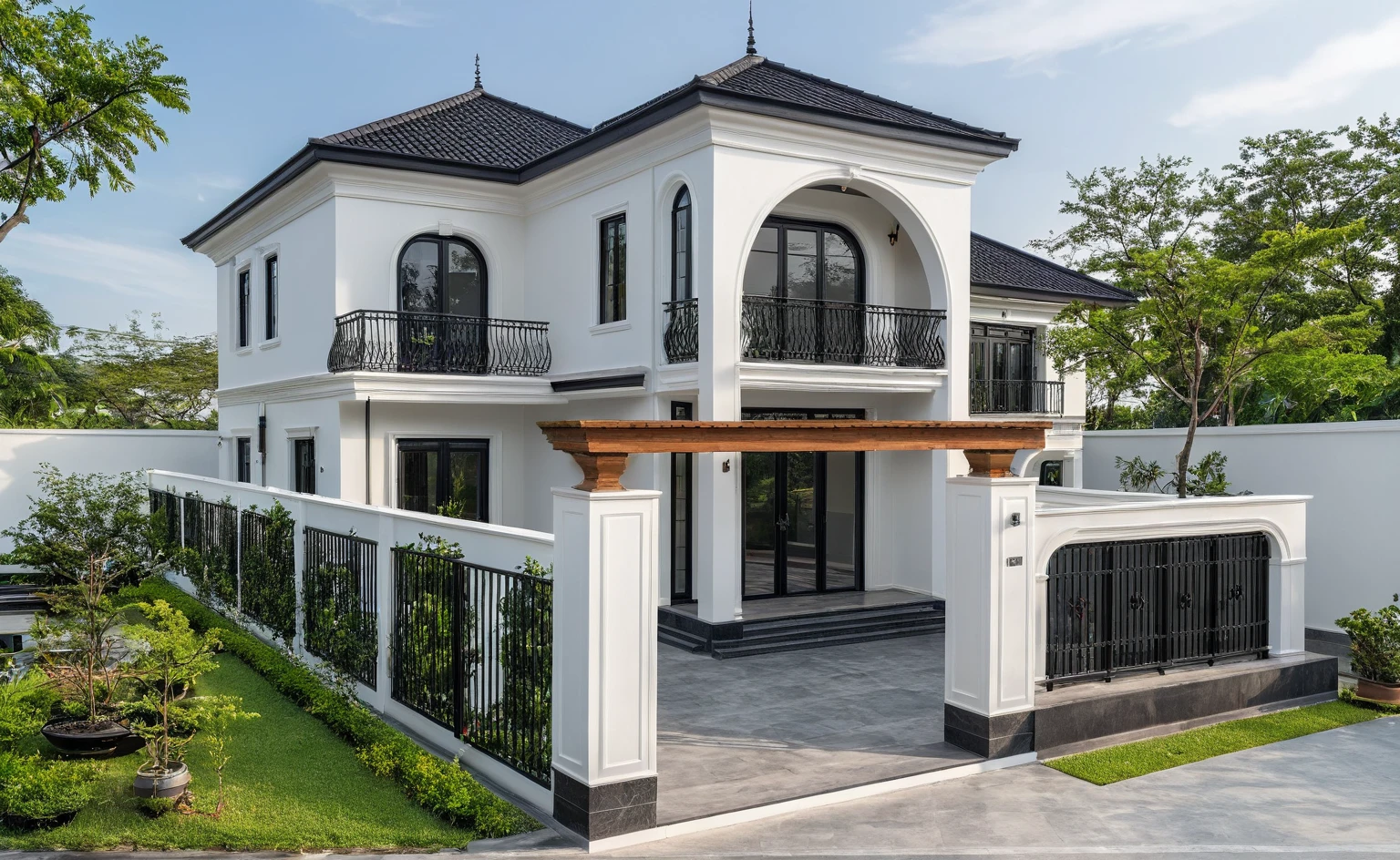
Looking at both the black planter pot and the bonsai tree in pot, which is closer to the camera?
the bonsai tree in pot

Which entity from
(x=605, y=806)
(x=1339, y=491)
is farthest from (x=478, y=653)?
(x=1339, y=491)

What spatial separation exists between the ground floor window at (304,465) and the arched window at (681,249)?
22.0 ft

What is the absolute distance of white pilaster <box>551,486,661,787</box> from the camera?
6.22 m

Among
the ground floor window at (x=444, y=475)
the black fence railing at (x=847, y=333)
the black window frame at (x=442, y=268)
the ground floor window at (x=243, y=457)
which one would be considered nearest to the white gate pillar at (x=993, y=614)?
the black fence railing at (x=847, y=333)

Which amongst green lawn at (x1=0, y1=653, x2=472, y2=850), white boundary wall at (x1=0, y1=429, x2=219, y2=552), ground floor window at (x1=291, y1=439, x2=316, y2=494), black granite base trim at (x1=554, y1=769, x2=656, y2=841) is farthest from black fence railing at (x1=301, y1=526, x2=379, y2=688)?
white boundary wall at (x1=0, y1=429, x2=219, y2=552)

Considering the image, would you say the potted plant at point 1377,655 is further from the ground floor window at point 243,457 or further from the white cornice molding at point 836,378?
the ground floor window at point 243,457

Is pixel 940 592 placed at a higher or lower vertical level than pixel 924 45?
lower

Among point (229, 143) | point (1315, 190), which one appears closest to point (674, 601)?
point (1315, 190)

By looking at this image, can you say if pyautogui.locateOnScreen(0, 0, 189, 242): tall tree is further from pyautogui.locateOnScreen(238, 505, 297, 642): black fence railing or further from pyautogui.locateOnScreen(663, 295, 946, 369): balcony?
pyautogui.locateOnScreen(663, 295, 946, 369): balcony

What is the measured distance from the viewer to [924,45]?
59.6 ft

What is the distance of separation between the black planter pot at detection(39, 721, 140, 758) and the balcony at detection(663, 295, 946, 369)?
7.16m

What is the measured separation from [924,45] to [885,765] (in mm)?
14333

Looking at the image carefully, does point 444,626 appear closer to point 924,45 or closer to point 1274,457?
point 1274,457

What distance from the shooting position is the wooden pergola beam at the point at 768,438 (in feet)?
20.5
